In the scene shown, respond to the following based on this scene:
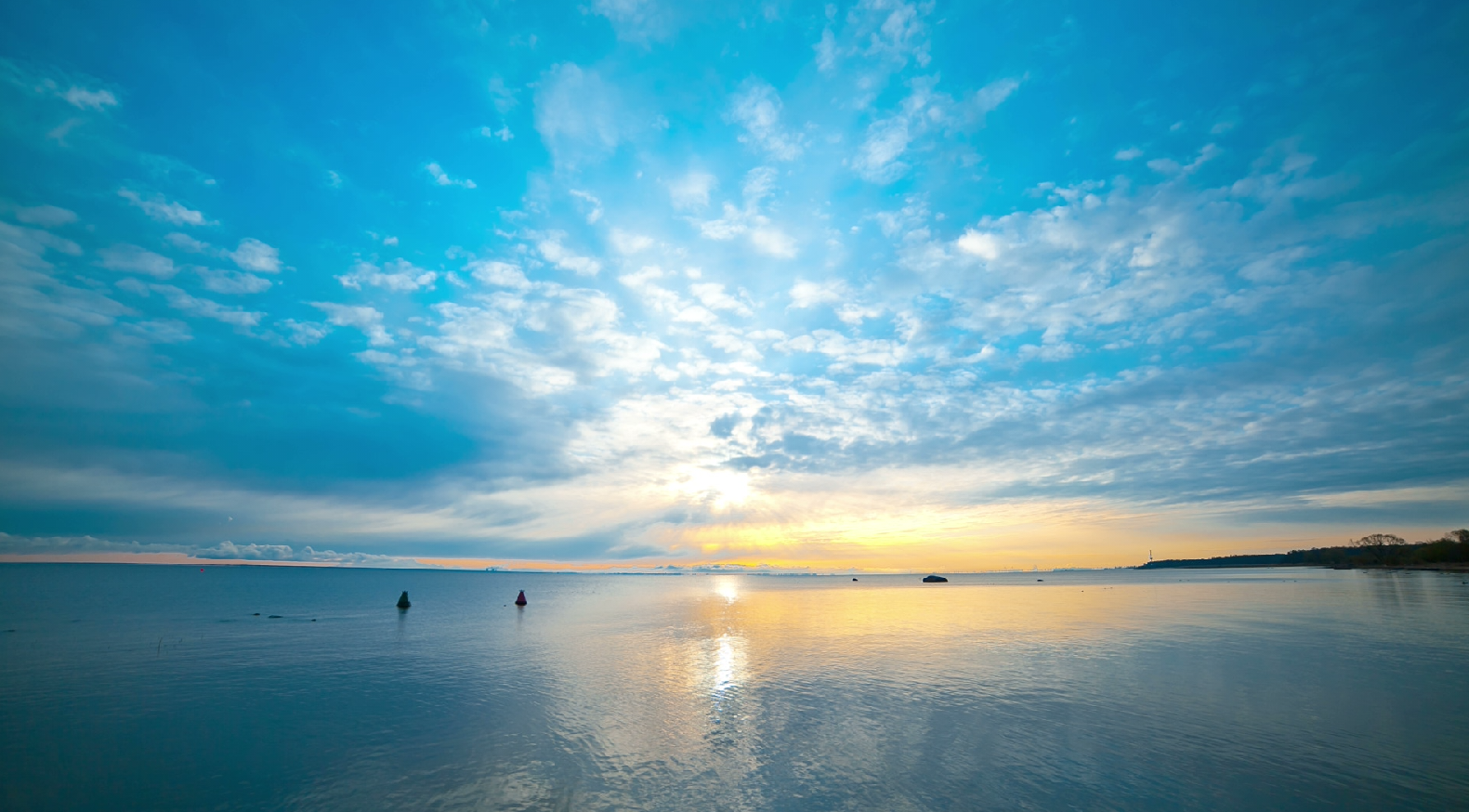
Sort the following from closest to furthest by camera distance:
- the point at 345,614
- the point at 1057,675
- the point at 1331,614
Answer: the point at 1057,675 → the point at 1331,614 → the point at 345,614

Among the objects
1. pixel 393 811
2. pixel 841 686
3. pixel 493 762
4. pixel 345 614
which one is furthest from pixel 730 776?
pixel 345 614

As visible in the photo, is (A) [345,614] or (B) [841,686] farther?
(A) [345,614]

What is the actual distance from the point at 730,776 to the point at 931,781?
18.2ft

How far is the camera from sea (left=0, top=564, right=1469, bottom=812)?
48.5 feet

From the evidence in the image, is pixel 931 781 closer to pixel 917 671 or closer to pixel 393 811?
pixel 393 811

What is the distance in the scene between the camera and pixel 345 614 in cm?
6256

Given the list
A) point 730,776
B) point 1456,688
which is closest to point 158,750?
point 730,776

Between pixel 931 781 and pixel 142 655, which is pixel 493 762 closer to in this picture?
pixel 931 781

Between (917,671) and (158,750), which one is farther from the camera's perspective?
(917,671)

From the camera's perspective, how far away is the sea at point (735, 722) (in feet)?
48.5

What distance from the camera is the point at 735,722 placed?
2114cm

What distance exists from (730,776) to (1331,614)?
7279 centimetres

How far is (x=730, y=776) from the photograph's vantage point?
1578 cm

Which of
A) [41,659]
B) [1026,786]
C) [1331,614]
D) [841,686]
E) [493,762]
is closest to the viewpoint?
[1026,786]
